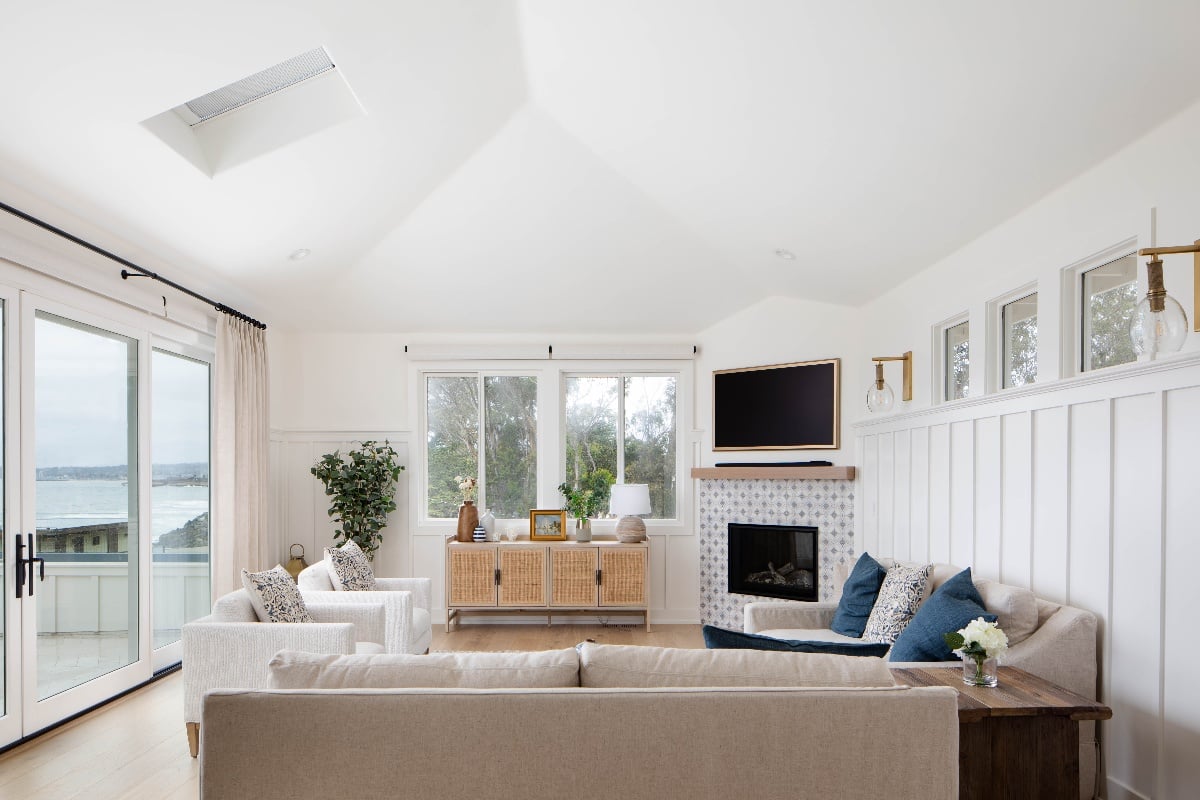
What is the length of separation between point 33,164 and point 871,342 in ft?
16.8

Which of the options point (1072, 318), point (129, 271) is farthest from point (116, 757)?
point (1072, 318)

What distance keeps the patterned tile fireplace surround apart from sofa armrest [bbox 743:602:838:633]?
163 centimetres

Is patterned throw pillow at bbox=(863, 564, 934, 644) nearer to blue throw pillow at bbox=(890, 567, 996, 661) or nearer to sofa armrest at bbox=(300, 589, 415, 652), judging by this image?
blue throw pillow at bbox=(890, 567, 996, 661)

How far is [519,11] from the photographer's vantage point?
12.0 ft

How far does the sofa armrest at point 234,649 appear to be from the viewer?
367cm

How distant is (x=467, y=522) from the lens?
268 inches

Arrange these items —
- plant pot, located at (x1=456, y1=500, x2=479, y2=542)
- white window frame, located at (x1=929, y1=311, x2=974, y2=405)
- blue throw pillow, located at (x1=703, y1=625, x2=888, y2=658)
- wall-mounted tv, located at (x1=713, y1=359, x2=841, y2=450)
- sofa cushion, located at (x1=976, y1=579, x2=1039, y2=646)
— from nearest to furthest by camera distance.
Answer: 1. blue throw pillow, located at (x1=703, y1=625, x2=888, y2=658)
2. sofa cushion, located at (x1=976, y1=579, x2=1039, y2=646)
3. white window frame, located at (x1=929, y1=311, x2=974, y2=405)
4. wall-mounted tv, located at (x1=713, y1=359, x2=841, y2=450)
5. plant pot, located at (x1=456, y1=500, x2=479, y2=542)

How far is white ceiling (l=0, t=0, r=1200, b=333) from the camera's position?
2789mm

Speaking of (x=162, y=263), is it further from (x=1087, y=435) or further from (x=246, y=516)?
(x=1087, y=435)

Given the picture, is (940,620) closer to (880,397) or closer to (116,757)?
(880,397)

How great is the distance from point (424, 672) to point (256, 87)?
299cm

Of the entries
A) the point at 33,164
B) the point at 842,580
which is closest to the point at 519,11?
the point at 33,164

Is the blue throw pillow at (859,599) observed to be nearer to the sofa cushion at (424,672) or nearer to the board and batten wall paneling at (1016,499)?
the board and batten wall paneling at (1016,499)

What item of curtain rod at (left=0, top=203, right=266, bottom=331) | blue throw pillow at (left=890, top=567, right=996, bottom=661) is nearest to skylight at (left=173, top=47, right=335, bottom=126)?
curtain rod at (left=0, top=203, right=266, bottom=331)
